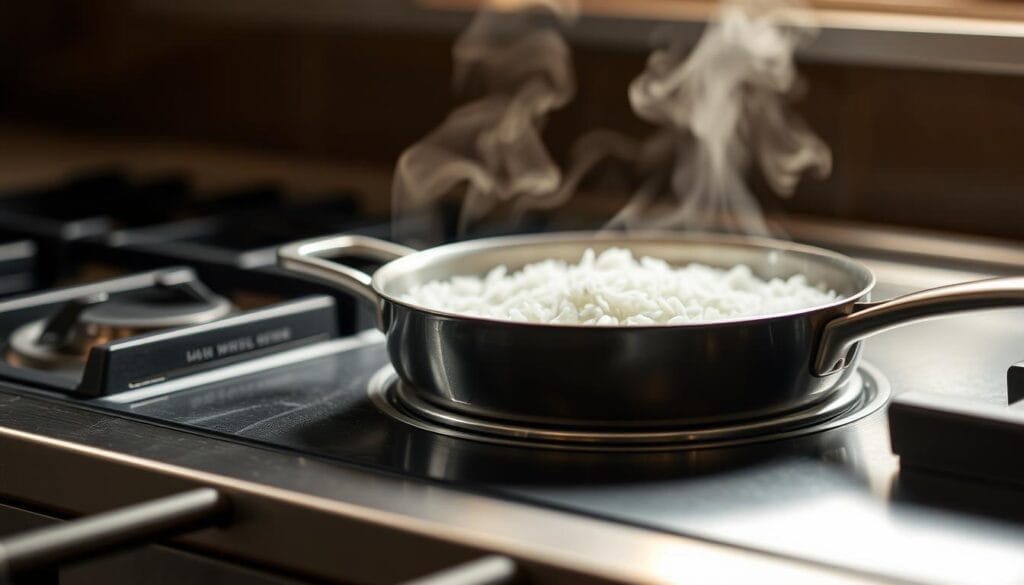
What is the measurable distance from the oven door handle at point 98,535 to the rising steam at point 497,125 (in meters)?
0.67

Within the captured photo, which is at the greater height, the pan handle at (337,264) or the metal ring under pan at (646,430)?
the pan handle at (337,264)

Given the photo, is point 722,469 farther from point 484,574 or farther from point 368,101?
point 368,101

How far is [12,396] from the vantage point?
910 mm

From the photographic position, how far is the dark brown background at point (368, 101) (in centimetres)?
130

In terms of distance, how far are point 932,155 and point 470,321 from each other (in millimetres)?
700

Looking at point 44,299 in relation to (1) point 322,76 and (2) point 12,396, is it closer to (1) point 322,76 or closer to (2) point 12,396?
(2) point 12,396

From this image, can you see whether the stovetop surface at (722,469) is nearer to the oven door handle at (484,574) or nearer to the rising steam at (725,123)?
the oven door handle at (484,574)

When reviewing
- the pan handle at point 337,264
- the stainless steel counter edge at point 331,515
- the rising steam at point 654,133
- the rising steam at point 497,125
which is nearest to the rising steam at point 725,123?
the rising steam at point 654,133

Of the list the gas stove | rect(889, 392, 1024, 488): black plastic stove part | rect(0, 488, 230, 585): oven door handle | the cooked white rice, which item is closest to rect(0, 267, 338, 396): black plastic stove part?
the gas stove

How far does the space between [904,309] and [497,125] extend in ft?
2.55

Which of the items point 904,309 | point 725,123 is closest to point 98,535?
point 904,309

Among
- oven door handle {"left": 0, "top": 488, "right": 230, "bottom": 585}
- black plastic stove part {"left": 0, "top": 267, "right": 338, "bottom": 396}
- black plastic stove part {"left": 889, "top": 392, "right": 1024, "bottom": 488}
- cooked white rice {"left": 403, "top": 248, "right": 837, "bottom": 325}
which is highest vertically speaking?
cooked white rice {"left": 403, "top": 248, "right": 837, "bottom": 325}

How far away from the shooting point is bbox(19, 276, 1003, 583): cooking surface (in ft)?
2.11

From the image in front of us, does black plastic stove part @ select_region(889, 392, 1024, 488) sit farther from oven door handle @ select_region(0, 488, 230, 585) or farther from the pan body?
oven door handle @ select_region(0, 488, 230, 585)
